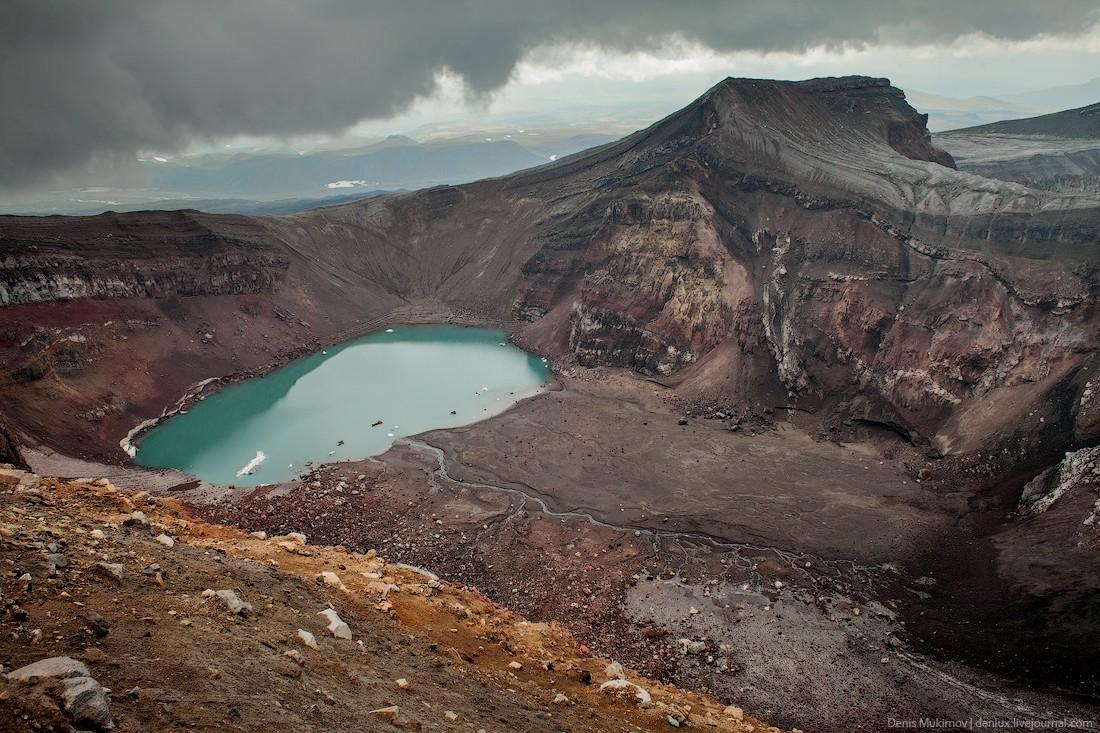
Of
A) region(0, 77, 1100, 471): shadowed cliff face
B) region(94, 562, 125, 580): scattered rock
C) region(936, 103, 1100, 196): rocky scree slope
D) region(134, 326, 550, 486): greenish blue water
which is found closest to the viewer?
region(94, 562, 125, 580): scattered rock

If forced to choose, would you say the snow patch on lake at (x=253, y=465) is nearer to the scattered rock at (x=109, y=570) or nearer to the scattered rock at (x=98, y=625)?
the scattered rock at (x=109, y=570)

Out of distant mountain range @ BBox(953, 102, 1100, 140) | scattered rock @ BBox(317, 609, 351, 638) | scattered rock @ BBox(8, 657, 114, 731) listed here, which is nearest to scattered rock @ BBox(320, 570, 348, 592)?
scattered rock @ BBox(317, 609, 351, 638)

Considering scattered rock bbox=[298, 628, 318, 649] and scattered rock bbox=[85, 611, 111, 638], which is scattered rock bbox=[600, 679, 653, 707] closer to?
scattered rock bbox=[298, 628, 318, 649]

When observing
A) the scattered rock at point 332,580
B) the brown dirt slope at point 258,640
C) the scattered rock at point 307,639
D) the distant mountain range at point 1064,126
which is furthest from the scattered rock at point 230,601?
the distant mountain range at point 1064,126

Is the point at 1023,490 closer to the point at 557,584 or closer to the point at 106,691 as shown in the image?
the point at 557,584

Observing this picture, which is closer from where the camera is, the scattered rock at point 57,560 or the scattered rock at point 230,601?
the scattered rock at point 57,560

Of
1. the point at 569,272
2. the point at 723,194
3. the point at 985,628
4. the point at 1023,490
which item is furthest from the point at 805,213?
the point at 985,628
